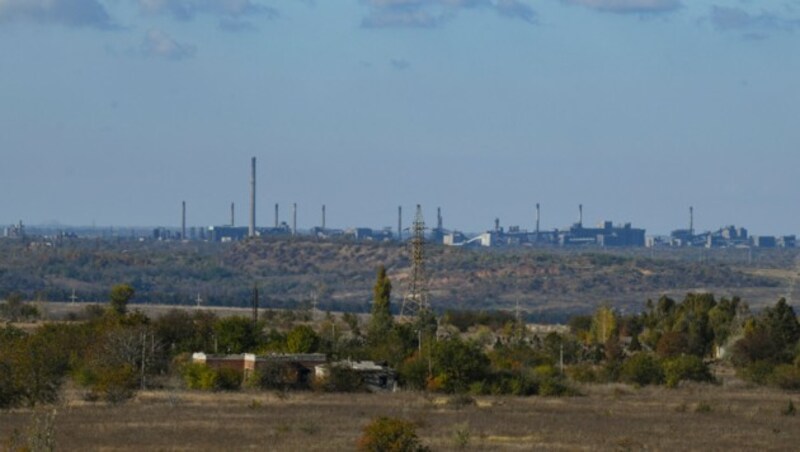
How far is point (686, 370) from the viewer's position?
267 feet

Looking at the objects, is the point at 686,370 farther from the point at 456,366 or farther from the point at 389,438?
the point at 389,438

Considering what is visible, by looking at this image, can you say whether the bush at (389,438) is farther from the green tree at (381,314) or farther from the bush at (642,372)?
the green tree at (381,314)

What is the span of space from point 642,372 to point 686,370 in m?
2.02

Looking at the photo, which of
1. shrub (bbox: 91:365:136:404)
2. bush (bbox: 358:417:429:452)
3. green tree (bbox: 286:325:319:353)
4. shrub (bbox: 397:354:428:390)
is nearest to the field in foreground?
shrub (bbox: 91:365:136:404)

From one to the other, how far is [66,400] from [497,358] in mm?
27129

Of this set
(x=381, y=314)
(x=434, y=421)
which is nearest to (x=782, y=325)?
(x=381, y=314)

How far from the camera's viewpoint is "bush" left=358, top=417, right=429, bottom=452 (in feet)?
146

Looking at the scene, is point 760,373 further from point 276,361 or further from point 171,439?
point 171,439

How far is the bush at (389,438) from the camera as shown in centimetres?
4450

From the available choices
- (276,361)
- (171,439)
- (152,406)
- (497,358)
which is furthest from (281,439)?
(497,358)

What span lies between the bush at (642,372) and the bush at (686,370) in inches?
20.6

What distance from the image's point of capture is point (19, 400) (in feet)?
198

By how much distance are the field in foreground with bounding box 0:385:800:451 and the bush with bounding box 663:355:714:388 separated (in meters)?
7.20

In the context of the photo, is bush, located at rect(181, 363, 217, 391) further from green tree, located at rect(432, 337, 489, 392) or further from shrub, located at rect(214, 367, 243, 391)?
green tree, located at rect(432, 337, 489, 392)
